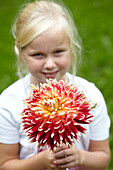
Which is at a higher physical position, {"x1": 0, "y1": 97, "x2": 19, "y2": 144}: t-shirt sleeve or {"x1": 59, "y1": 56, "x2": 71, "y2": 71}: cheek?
{"x1": 59, "y1": 56, "x2": 71, "y2": 71}: cheek

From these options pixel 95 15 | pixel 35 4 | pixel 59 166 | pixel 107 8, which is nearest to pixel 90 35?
pixel 95 15

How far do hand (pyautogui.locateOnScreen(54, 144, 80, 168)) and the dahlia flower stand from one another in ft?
0.64

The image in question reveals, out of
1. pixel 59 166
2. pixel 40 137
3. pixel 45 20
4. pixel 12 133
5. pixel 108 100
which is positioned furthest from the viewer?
pixel 108 100

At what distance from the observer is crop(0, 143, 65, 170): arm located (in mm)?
1688

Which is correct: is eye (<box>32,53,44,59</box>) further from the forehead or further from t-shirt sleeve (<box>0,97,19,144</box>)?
t-shirt sleeve (<box>0,97,19,144</box>)

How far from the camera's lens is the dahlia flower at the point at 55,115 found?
46.1 inches

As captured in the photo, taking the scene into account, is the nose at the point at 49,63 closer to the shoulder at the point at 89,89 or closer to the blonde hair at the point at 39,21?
the blonde hair at the point at 39,21

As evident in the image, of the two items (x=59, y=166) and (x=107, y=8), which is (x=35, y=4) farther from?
(x=107, y=8)

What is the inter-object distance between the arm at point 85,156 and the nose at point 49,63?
0.49 m

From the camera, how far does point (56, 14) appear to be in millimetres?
1849

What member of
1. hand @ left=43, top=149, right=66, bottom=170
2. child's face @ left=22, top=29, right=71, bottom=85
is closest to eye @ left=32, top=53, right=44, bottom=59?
child's face @ left=22, top=29, right=71, bottom=85

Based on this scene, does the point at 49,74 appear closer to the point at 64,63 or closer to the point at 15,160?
the point at 64,63

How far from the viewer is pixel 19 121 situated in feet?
6.11

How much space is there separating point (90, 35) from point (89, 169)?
323 centimetres
